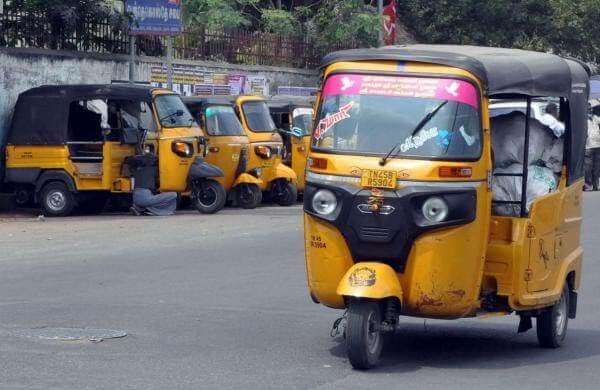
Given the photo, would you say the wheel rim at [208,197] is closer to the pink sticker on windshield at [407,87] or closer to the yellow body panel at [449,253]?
the yellow body panel at [449,253]

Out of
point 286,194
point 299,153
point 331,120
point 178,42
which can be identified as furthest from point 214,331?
point 178,42

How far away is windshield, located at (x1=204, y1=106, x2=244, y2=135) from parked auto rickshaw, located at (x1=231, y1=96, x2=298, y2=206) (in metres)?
0.46

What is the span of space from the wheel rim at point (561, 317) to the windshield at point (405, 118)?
6.99ft

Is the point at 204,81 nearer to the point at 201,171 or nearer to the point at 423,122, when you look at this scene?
the point at 201,171

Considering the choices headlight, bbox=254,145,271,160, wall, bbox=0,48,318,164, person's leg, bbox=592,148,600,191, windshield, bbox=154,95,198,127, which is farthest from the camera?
person's leg, bbox=592,148,600,191

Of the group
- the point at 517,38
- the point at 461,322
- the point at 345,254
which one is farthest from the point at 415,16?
the point at 345,254

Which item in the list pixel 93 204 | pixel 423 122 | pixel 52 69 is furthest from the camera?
pixel 52 69

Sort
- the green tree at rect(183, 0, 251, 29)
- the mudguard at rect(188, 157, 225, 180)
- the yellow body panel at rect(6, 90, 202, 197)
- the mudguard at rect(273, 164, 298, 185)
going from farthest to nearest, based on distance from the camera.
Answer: the green tree at rect(183, 0, 251, 29) < the mudguard at rect(273, 164, 298, 185) < the mudguard at rect(188, 157, 225, 180) < the yellow body panel at rect(6, 90, 202, 197)

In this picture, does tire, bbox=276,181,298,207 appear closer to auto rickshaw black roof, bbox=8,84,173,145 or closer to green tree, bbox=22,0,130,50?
auto rickshaw black roof, bbox=8,84,173,145

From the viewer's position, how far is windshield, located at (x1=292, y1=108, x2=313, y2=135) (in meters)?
25.3

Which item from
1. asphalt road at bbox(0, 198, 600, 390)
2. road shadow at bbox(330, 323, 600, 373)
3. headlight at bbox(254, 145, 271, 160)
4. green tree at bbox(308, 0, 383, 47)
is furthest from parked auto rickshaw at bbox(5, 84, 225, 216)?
green tree at bbox(308, 0, 383, 47)

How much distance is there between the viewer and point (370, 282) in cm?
818

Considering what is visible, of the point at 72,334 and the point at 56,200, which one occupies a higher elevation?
the point at 72,334

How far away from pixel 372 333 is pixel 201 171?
13075mm
